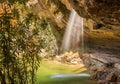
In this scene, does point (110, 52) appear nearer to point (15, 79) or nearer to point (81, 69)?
point (81, 69)

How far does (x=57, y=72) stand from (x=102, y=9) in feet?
34.7

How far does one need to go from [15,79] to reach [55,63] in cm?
1341

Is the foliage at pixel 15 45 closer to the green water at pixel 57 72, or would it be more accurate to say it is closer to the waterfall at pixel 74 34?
the green water at pixel 57 72

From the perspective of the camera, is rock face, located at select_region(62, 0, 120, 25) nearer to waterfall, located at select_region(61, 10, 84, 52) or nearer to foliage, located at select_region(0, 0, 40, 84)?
foliage, located at select_region(0, 0, 40, 84)

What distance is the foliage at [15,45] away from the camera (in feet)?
24.9

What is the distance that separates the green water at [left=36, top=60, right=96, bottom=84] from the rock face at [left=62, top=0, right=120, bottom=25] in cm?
519

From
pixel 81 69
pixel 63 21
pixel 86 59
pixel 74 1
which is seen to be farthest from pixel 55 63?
pixel 74 1

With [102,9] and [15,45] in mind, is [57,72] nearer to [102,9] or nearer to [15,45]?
[102,9]

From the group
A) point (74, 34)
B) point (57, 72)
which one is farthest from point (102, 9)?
point (57, 72)

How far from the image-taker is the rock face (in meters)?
7.89

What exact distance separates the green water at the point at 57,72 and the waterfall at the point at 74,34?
50.0 inches

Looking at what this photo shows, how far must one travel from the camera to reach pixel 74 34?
55.3 ft

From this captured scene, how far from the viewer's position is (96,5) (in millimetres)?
8023

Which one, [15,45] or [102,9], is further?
[102,9]
